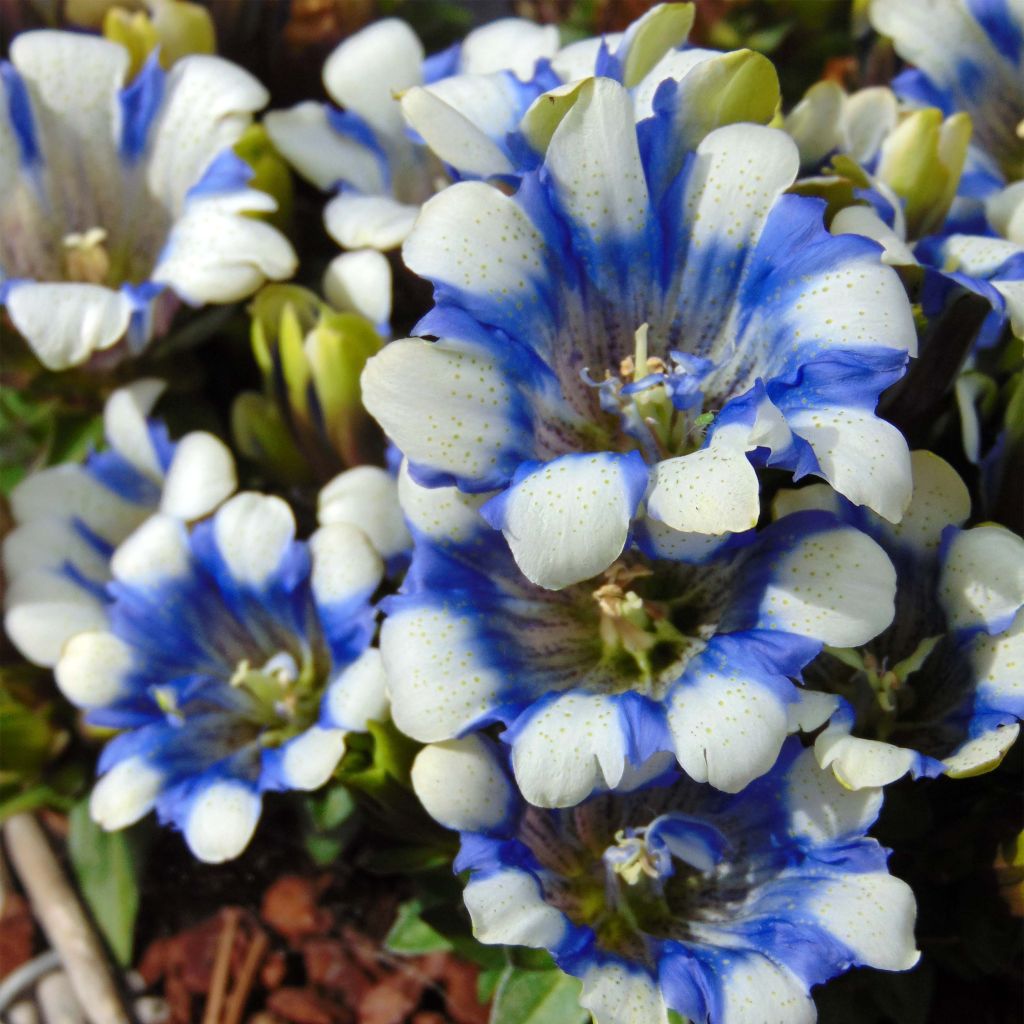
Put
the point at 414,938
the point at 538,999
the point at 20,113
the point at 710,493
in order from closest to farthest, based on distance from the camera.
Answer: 1. the point at 710,493
2. the point at 538,999
3. the point at 414,938
4. the point at 20,113

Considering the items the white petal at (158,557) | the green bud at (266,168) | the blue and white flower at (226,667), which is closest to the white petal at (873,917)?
the blue and white flower at (226,667)

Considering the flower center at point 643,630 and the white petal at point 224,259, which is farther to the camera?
the white petal at point 224,259

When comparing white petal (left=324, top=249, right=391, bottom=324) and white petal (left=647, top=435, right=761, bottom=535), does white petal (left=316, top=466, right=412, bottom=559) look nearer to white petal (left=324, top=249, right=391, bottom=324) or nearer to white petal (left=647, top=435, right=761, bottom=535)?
white petal (left=324, top=249, right=391, bottom=324)

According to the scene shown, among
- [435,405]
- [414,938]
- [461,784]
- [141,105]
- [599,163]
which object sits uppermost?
[599,163]

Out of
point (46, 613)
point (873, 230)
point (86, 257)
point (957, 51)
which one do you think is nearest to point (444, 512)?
point (873, 230)

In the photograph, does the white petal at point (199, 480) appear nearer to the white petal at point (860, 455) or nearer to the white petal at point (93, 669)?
the white petal at point (93, 669)

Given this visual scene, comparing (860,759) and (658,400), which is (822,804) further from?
(658,400)

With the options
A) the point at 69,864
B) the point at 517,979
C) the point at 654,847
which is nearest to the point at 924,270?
the point at 654,847
